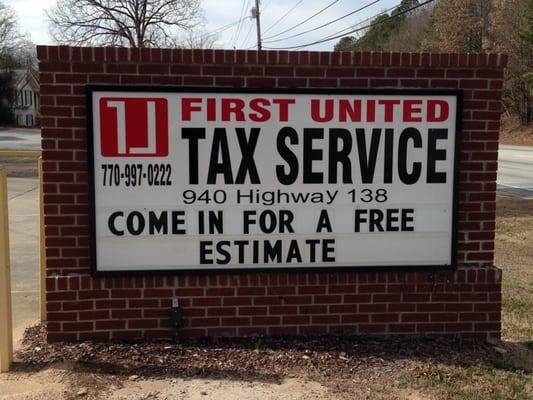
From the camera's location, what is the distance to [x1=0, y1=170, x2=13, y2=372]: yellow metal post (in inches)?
154

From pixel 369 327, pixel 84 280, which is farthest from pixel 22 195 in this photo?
pixel 369 327

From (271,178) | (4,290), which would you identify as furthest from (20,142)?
(271,178)

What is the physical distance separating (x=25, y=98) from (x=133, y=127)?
81.1 metres

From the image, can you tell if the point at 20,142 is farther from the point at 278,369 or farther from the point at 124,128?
the point at 278,369

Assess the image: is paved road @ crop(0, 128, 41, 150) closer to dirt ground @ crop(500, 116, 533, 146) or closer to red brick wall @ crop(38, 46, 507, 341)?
red brick wall @ crop(38, 46, 507, 341)

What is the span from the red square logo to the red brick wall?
0.48ft

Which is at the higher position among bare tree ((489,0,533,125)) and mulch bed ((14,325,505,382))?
bare tree ((489,0,533,125))

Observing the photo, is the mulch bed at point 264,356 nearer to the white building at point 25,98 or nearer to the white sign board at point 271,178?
the white sign board at point 271,178

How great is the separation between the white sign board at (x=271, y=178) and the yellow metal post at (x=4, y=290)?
0.58 m

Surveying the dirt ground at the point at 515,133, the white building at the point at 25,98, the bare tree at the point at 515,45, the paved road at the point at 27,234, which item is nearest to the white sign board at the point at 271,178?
the paved road at the point at 27,234

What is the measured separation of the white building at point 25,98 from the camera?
7300 cm

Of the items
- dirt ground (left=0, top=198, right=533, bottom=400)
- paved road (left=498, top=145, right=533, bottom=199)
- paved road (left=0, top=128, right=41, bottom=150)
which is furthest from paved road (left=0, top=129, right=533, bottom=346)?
paved road (left=0, top=128, right=41, bottom=150)

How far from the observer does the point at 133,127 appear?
4.21m

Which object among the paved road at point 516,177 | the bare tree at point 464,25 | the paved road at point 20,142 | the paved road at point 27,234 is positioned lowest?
the paved road at point 27,234
